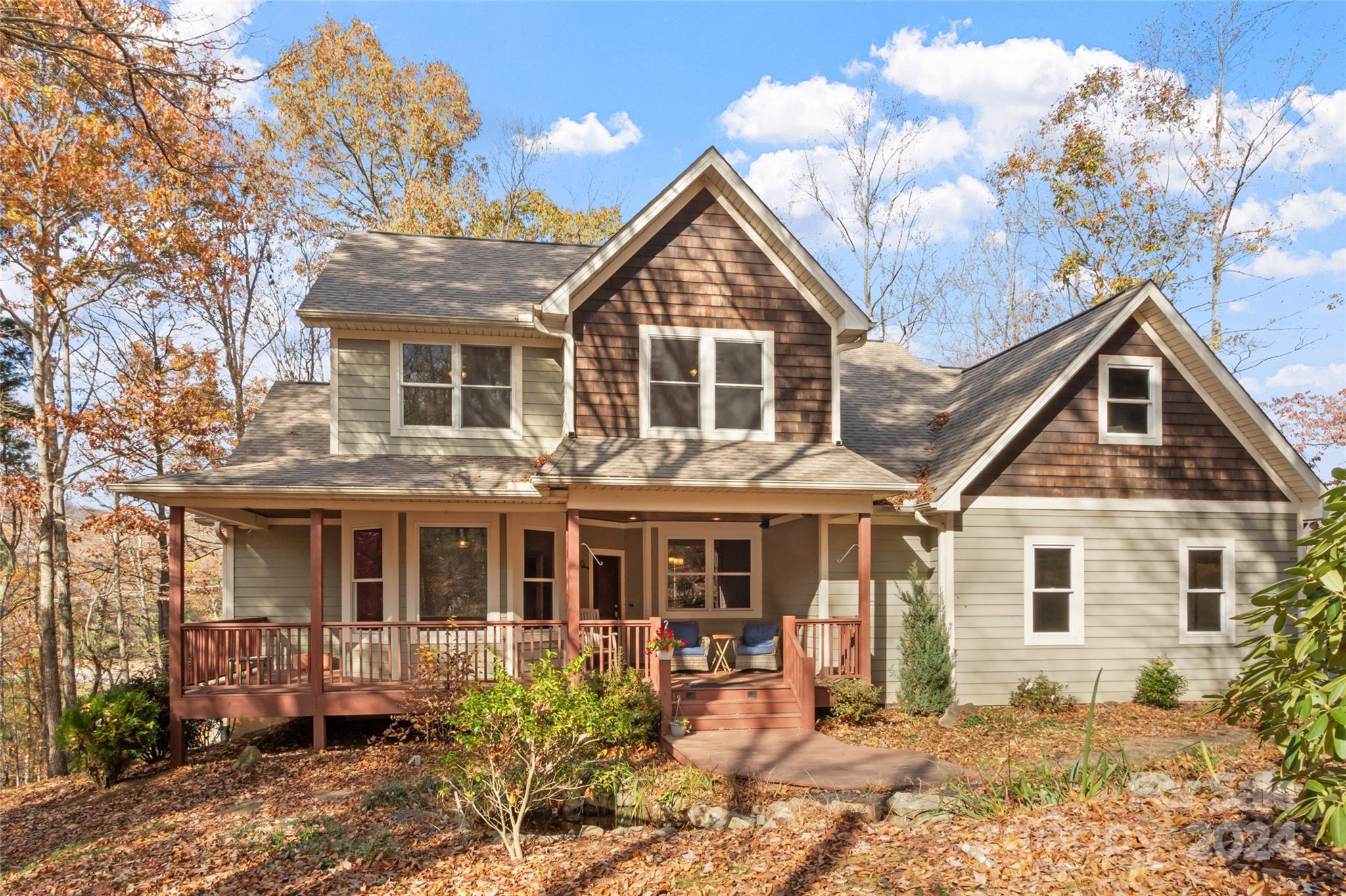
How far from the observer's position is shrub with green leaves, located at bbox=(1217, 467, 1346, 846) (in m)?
3.71

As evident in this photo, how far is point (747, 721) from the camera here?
37.9 feet

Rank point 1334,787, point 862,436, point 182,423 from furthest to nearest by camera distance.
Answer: point 182,423 < point 862,436 < point 1334,787

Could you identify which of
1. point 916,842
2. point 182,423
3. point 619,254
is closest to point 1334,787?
point 916,842

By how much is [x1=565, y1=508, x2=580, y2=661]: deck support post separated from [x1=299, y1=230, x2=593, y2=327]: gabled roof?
3.27 meters

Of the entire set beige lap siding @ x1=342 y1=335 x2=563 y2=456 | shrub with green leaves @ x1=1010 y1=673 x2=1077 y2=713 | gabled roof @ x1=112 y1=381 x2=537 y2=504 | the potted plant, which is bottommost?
shrub with green leaves @ x1=1010 y1=673 x2=1077 y2=713

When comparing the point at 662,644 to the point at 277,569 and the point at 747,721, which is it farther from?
the point at 277,569

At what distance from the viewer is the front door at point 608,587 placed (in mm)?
15234

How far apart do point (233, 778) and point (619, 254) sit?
334 inches

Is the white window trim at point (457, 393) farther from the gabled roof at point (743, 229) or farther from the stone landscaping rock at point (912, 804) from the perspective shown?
the stone landscaping rock at point (912, 804)

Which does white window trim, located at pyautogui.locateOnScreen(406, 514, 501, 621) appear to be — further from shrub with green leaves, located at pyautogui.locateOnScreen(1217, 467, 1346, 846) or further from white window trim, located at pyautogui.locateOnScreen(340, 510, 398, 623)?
shrub with green leaves, located at pyautogui.locateOnScreen(1217, 467, 1346, 846)

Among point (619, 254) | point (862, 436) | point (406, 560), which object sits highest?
point (619, 254)

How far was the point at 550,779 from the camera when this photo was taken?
25.5ft

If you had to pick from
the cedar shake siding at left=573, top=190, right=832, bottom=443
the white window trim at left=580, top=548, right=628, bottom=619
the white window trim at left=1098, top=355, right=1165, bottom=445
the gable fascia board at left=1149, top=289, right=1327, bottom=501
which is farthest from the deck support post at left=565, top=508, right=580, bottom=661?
the gable fascia board at left=1149, top=289, right=1327, bottom=501

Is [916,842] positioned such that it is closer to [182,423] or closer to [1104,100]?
[182,423]
